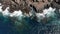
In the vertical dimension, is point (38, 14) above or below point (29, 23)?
above

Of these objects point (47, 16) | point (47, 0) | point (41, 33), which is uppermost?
point (47, 0)

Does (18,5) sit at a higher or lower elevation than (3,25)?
higher

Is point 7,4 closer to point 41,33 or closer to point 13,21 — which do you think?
point 13,21

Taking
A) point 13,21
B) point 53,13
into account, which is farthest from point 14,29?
point 53,13

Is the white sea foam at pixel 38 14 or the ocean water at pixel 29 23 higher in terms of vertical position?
the white sea foam at pixel 38 14

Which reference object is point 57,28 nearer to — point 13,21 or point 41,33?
point 41,33

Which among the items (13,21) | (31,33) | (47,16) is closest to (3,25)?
(13,21)
